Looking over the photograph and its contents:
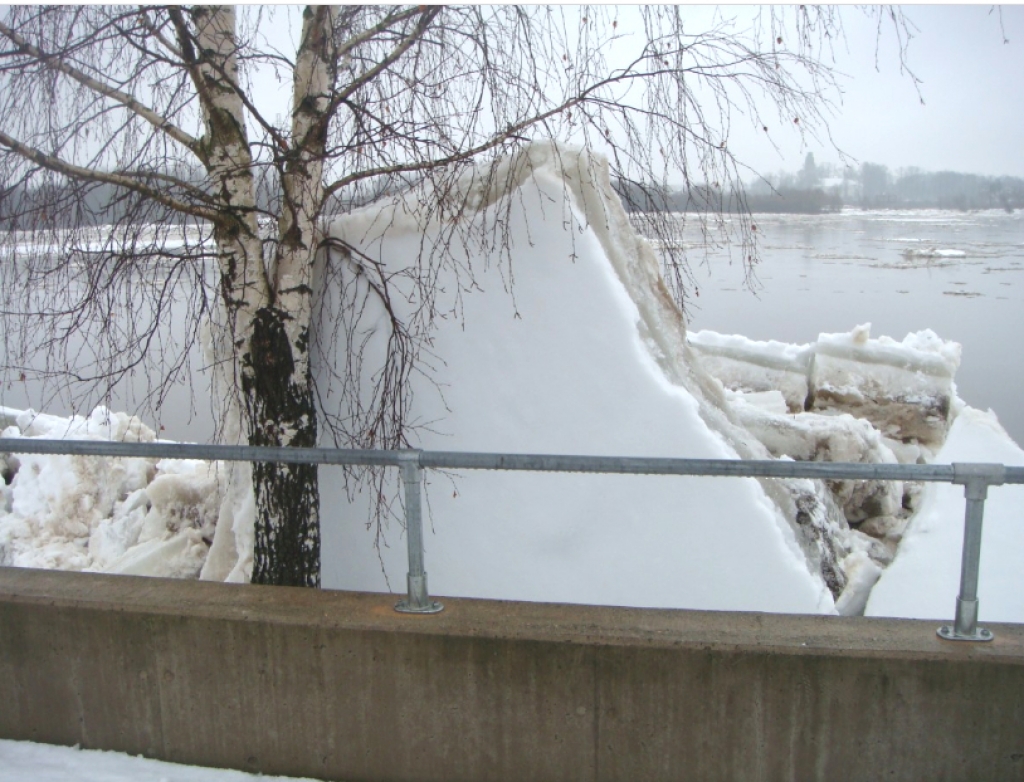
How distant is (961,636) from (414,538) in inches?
65.1

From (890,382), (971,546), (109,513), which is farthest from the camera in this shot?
(890,382)

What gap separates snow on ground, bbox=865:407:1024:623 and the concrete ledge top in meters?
2.06

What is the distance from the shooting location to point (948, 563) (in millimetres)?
5020

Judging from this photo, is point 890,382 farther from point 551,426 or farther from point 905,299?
point 905,299

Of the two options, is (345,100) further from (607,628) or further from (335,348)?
(607,628)

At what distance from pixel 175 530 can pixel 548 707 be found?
4969 mm

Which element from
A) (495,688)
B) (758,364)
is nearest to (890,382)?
(758,364)

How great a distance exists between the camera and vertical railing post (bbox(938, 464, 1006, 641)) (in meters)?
2.31

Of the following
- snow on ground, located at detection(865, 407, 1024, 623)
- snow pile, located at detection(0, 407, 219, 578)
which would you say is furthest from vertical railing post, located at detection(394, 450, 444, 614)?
snow pile, located at detection(0, 407, 219, 578)

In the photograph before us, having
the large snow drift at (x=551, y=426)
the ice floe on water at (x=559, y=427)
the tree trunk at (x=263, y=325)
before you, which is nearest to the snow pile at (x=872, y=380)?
the ice floe on water at (x=559, y=427)

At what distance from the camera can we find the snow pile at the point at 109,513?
20.9 feet

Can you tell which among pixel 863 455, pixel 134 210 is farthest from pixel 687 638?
pixel 863 455

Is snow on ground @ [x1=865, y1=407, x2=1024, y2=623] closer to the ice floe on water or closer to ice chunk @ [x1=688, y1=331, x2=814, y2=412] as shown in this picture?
the ice floe on water

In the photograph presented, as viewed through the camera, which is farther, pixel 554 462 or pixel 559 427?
pixel 559 427
